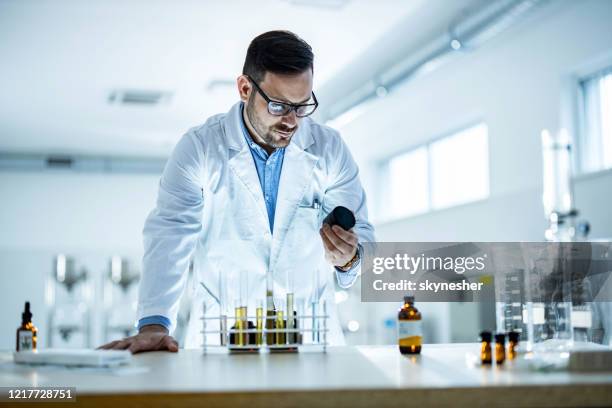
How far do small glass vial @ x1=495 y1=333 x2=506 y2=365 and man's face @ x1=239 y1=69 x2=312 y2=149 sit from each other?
0.85 meters

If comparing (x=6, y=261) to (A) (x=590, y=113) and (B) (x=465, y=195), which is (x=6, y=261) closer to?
(B) (x=465, y=195)

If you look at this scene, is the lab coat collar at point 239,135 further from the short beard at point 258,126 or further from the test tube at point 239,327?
the test tube at point 239,327

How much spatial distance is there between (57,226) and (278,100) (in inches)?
260

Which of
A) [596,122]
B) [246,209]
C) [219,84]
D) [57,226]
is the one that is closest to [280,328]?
[246,209]

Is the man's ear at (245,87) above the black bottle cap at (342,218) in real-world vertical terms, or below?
above

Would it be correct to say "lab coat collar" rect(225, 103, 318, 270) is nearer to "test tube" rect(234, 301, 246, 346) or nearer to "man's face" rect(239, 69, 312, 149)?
"man's face" rect(239, 69, 312, 149)

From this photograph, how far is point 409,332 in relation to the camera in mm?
1368

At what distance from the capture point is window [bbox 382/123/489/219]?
4.99m

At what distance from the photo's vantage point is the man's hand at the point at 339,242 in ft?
5.23

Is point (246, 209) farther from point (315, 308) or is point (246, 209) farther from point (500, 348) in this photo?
point (500, 348)

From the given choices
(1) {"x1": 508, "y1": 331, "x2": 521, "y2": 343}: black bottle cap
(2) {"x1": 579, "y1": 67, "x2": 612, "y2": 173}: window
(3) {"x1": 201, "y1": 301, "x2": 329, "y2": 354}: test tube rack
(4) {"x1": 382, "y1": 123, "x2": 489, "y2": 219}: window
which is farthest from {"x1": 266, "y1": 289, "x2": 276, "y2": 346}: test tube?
(4) {"x1": 382, "y1": 123, "x2": 489, "y2": 219}: window

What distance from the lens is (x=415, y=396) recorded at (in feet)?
2.95

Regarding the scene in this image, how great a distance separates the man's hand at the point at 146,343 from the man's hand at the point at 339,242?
0.43 m

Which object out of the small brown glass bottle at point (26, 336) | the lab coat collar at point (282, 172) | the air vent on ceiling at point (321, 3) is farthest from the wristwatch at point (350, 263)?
the air vent on ceiling at point (321, 3)
